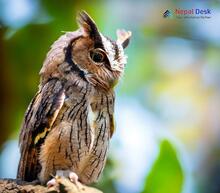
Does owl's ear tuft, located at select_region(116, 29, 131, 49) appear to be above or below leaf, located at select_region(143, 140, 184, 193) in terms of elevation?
above

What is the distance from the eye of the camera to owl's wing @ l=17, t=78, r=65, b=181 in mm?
2363

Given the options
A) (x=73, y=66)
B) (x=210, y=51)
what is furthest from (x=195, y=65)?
(x=73, y=66)

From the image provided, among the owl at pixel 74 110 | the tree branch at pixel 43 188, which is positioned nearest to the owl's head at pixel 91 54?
the owl at pixel 74 110

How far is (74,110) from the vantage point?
2.36 metres

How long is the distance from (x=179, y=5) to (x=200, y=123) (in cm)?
62

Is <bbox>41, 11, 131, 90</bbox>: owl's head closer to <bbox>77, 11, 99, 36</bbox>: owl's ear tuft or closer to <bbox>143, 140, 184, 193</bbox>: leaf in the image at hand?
<bbox>77, 11, 99, 36</bbox>: owl's ear tuft

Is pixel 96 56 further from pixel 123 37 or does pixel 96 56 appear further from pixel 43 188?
pixel 43 188

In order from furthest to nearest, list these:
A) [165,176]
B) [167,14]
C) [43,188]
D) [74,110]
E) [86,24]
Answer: [167,14], [86,24], [74,110], [43,188], [165,176]

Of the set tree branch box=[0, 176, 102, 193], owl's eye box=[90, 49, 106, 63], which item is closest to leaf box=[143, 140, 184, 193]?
tree branch box=[0, 176, 102, 193]

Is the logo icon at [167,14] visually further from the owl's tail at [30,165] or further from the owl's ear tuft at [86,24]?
the owl's tail at [30,165]

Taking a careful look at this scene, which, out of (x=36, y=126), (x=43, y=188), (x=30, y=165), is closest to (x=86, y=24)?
(x=36, y=126)

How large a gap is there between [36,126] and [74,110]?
156 millimetres

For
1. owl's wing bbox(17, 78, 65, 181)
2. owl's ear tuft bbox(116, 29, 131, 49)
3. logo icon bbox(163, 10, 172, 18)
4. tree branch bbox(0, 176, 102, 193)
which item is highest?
logo icon bbox(163, 10, 172, 18)

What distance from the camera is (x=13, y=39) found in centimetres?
236
